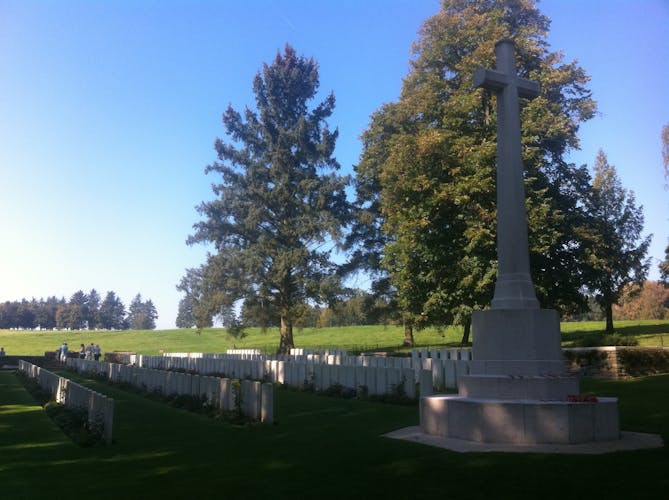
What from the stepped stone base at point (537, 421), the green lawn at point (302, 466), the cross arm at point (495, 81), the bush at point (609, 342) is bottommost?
the green lawn at point (302, 466)

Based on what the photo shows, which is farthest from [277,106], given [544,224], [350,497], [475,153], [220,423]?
[350,497]

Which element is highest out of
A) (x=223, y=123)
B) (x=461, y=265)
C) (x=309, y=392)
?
(x=223, y=123)

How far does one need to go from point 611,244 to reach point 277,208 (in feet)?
62.9

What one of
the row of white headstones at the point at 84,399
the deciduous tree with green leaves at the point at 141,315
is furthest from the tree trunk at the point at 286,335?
the deciduous tree with green leaves at the point at 141,315

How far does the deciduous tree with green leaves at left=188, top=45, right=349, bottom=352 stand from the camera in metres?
32.2

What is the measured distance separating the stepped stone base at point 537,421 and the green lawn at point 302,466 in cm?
82

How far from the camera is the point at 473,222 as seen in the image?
20.3m

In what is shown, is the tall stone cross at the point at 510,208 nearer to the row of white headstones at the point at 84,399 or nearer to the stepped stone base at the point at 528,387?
the stepped stone base at the point at 528,387

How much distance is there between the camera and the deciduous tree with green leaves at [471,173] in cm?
2038

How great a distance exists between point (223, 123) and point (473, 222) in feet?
70.6

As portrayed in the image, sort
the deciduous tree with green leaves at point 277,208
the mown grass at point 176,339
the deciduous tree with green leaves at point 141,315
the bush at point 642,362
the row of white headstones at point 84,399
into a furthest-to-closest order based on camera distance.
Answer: the deciduous tree with green leaves at point 141,315 → the mown grass at point 176,339 → the deciduous tree with green leaves at point 277,208 → the bush at point 642,362 → the row of white headstones at point 84,399

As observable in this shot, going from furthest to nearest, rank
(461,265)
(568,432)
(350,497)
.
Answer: (461,265), (568,432), (350,497)

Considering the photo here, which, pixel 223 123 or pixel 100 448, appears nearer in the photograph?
pixel 100 448

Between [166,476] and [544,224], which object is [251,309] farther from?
[166,476]
